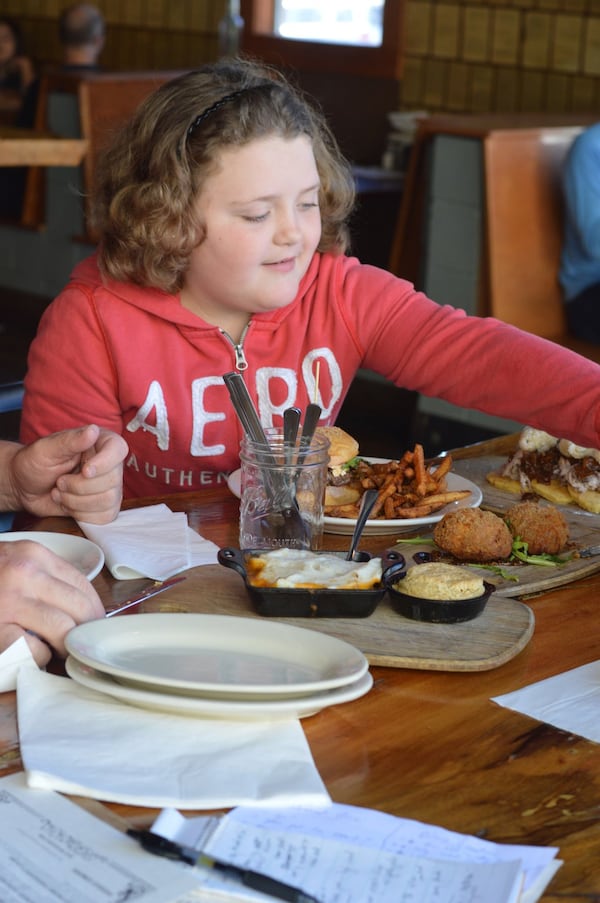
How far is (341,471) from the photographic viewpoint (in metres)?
1.63

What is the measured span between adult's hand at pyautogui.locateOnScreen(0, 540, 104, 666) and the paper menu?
0.28 metres

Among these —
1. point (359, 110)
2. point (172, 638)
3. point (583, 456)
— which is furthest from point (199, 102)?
point (359, 110)

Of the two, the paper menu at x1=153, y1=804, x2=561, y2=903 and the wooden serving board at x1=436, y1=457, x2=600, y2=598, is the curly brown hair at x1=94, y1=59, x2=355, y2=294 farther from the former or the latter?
the paper menu at x1=153, y1=804, x2=561, y2=903

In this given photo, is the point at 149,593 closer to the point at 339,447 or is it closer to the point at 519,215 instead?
the point at 339,447

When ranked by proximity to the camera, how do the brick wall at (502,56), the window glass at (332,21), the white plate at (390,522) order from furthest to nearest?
the window glass at (332,21), the brick wall at (502,56), the white plate at (390,522)

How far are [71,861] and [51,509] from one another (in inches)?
30.8

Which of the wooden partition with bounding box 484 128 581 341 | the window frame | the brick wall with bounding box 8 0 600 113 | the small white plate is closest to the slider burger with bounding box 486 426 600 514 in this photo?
the small white plate

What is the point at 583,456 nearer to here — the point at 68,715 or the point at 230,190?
the point at 230,190

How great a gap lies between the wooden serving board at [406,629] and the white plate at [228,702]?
0.31 ft

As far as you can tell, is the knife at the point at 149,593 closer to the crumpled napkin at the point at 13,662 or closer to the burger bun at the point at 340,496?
the crumpled napkin at the point at 13,662

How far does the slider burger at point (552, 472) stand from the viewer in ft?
5.41

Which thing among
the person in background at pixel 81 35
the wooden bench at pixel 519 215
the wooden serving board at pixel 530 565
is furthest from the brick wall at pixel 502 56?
the wooden serving board at pixel 530 565

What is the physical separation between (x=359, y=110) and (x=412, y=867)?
5.82 m

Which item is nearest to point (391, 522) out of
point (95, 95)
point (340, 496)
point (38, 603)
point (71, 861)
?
point (340, 496)
